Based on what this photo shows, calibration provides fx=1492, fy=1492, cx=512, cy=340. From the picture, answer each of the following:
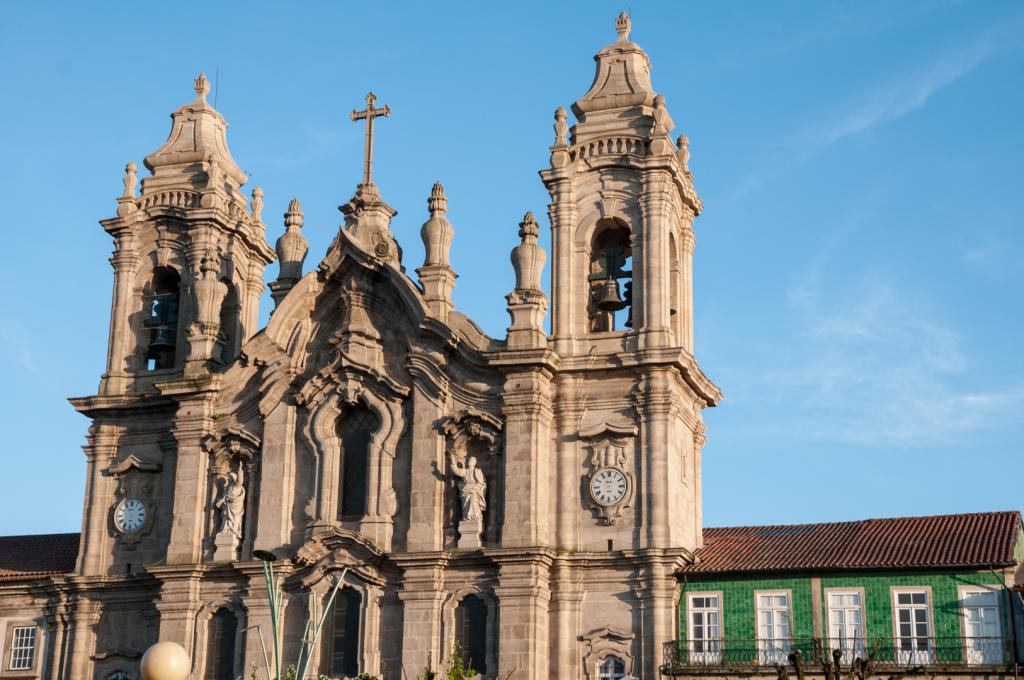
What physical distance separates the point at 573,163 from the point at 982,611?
15.7m

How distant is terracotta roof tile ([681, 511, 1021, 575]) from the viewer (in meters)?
35.3

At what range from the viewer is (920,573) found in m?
35.2

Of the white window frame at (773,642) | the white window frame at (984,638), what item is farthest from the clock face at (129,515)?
the white window frame at (984,638)

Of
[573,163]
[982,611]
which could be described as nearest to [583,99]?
[573,163]

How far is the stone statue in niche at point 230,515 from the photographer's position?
40.2 meters

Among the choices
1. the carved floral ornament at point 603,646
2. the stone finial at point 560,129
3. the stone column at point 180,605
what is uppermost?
the stone finial at point 560,129

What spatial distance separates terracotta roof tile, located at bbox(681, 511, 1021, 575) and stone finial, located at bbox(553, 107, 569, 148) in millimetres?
11554

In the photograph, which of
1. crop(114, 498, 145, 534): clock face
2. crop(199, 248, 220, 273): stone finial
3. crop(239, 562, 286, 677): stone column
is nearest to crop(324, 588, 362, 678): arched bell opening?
crop(239, 562, 286, 677): stone column

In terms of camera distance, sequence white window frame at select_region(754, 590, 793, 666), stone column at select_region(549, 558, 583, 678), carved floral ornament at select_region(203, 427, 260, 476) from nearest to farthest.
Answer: white window frame at select_region(754, 590, 793, 666) < stone column at select_region(549, 558, 583, 678) < carved floral ornament at select_region(203, 427, 260, 476)

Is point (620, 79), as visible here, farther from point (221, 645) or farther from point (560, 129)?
point (221, 645)

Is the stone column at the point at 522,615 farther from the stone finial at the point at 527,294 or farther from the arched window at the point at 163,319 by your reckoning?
the arched window at the point at 163,319

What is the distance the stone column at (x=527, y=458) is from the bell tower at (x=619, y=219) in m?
1.62

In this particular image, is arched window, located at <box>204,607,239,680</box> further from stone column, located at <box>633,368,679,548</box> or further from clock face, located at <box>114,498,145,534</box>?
stone column, located at <box>633,368,679,548</box>

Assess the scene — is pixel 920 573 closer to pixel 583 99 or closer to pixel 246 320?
pixel 583 99
